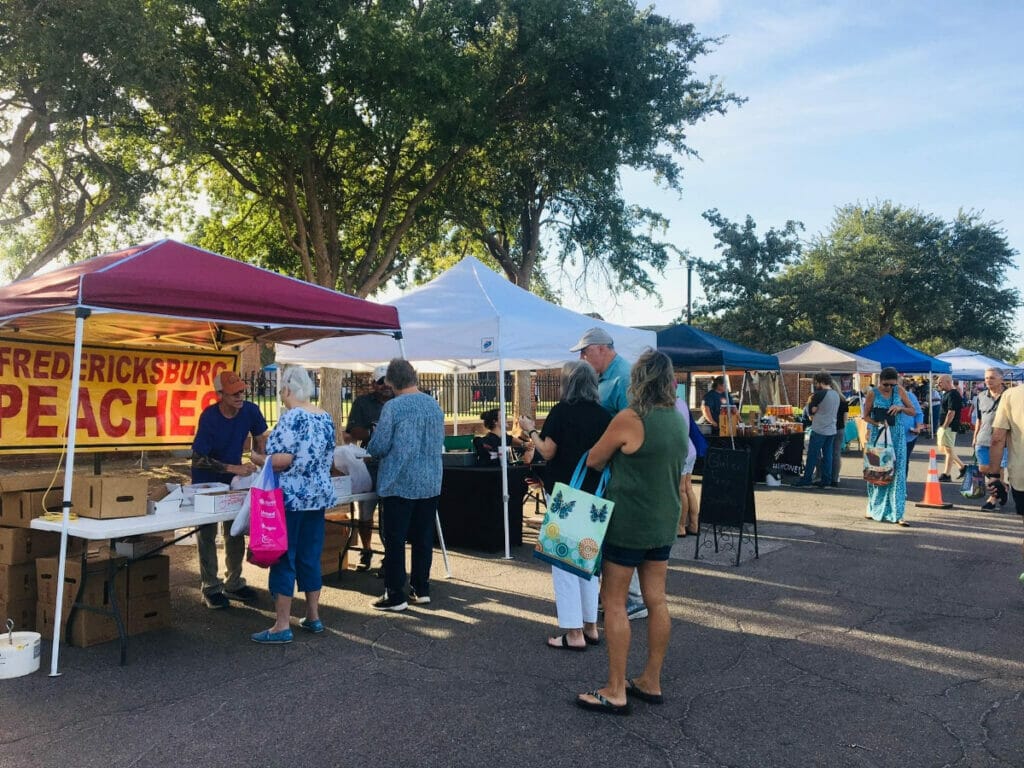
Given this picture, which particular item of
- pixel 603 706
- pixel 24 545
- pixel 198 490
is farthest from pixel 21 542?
pixel 603 706

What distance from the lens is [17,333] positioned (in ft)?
20.7

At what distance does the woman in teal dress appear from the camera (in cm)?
933

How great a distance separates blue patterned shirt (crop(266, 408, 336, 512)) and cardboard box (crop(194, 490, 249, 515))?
0.57 m

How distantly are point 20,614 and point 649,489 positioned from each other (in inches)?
169

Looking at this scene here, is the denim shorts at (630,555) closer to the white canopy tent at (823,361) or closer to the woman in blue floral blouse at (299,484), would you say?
the woman in blue floral blouse at (299,484)

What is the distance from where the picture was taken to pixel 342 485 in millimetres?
6332

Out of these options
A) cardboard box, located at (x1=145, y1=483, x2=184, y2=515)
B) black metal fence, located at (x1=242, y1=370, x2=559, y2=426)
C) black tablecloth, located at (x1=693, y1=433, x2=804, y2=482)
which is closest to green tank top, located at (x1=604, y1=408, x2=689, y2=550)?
cardboard box, located at (x1=145, y1=483, x2=184, y2=515)

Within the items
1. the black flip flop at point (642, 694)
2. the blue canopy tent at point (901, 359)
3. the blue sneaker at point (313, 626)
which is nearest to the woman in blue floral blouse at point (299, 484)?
the blue sneaker at point (313, 626)

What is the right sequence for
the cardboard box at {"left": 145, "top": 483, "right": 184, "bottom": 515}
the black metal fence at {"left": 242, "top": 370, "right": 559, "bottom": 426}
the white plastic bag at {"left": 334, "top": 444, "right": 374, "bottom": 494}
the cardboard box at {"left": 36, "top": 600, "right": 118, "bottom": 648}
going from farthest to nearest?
the black metal fence at {"left": 242, "top": 370, "right": 559, "bottom": 426}
the white plastic bag at {"left": 334, "top": 444, "right": 374, "bottom": 494}
the cardboard box at {"left": 145, "top": 483, "right": 184, "bottom": 515}
the cardboard box at {"left": 36, "top": 600, "right": 118, "bottom": 648}

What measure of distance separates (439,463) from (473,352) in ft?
6.58

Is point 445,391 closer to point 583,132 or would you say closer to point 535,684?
point 583,132

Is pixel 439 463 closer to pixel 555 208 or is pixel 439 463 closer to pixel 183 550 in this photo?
pixel 183 550

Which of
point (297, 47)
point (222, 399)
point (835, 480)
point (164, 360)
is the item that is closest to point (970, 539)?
point (835, 480)

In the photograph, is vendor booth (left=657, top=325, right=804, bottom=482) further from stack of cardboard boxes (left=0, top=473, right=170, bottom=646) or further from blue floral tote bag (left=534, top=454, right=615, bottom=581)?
stack of cardboard boxes (left=0, top=473, right=170, bottom=646)
